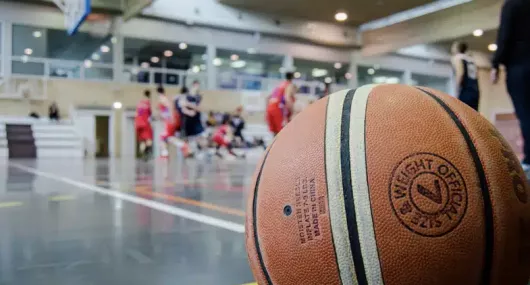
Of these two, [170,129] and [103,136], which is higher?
[170,129]

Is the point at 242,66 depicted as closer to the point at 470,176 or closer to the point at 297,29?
the point at 297,29

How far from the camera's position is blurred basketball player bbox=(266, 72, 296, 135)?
36.7 ft

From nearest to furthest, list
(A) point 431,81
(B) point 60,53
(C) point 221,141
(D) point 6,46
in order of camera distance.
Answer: (C) point 221,141 < (D) point 6,46 < (B) point 60,53 < (A) point 431,81

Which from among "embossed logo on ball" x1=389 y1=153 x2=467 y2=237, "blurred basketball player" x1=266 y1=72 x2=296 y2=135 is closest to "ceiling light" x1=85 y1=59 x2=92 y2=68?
"blurred basketball player" x1=266 y1=72 x2=296 y2=135

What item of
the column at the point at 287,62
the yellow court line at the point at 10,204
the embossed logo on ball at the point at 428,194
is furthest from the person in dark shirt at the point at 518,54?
the column at the point at 287,62

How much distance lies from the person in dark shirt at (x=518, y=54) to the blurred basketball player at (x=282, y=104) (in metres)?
7.07

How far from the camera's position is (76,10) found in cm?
1213

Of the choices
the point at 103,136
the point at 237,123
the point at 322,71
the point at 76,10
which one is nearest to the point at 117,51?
the point at 103,136

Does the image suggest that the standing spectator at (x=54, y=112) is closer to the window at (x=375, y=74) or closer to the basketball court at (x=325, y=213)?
the basketball court at (x=325, y=213)

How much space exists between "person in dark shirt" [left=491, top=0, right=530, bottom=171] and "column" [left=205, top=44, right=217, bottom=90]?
1865cm

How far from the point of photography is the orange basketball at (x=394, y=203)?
3.50ft

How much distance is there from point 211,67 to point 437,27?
9.25m

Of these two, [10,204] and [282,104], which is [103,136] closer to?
[282,104]

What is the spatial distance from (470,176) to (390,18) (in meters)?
23.3
